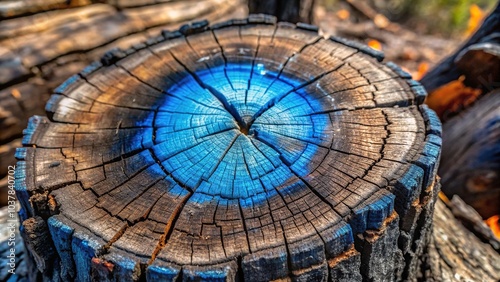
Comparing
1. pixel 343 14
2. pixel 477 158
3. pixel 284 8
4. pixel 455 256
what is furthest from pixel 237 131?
pixel 343 14

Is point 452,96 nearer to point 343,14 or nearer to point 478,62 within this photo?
point 478,62

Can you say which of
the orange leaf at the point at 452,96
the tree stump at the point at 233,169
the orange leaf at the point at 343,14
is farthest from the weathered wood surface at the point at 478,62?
the orange leaf at the point at 343,14

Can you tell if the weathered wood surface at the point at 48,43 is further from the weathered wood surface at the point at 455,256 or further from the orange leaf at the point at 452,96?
the weathered wood surface at the point at 455,256

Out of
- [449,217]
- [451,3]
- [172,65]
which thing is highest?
[451,3]

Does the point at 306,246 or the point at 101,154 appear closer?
the point at 306,246

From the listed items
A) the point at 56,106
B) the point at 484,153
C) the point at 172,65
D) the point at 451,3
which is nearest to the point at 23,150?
the point at 56,106

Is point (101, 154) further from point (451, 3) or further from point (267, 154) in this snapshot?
point (451, 3)

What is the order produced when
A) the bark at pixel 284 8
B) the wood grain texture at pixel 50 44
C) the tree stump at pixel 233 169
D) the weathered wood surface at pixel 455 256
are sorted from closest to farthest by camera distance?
1. the tree stump at pixel 233 169
2. the weathered wood surface at pixel 455 256
3. the wood grain texture at pixel 50 44
4. the bark at pixel 284 8
